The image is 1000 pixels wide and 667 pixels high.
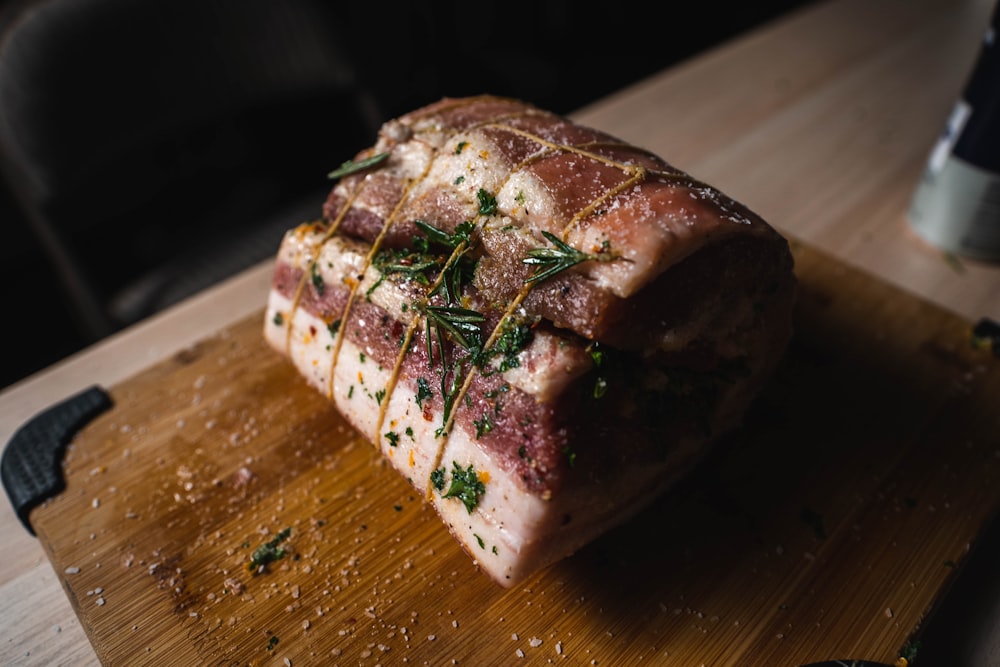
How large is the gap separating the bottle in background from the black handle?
2459 mm

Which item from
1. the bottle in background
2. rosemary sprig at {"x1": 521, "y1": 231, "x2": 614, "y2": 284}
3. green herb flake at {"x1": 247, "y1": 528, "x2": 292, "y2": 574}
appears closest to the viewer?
rosemary sprig at {"x1": 521, "y1": 231, "x2": 614, "y2": 284}

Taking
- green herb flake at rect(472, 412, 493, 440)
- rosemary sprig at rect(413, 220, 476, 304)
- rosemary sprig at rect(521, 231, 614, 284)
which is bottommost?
green herb flake at rect(472, 412, 493, 440)

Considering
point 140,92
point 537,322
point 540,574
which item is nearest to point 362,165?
point 537,322

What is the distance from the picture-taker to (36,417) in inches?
72.4

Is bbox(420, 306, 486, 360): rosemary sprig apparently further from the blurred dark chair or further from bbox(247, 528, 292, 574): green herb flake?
the blurred dark chair

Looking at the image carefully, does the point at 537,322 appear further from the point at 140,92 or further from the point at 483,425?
the point at 140,92

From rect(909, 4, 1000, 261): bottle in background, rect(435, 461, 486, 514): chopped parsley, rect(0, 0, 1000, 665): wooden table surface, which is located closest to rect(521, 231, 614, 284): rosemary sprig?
rect(435, 461, 486, 514): chopped parsley

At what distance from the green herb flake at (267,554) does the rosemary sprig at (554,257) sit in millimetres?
785

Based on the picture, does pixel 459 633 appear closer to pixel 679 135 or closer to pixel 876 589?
pixel 876 589

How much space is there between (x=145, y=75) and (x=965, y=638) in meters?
2.83

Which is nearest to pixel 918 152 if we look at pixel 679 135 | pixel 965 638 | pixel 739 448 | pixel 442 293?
pixel 679 135

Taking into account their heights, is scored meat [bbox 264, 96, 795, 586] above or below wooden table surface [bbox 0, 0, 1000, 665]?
above

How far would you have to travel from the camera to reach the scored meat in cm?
136

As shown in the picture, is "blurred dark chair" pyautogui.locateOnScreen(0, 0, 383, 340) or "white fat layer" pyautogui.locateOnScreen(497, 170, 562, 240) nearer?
"white fat layer" pyautogui.locateOnScreen(497, 170, 562, 240)
